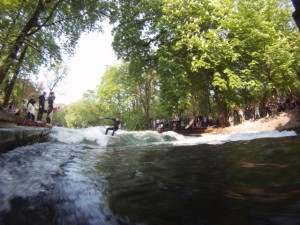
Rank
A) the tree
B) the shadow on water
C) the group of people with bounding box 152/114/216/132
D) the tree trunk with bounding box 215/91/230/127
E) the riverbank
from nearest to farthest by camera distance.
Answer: the shadow on water < the tree < the riverbank < the tree trunk with bounding box 215/91/230/127 < the group of people with bounding box 152/114/216/132

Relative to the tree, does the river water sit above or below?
below

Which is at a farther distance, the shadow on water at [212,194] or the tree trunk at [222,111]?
the tree trunk at [222,111]

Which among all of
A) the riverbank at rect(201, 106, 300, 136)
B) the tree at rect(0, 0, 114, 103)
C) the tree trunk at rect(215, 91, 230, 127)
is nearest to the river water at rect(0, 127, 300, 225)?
the tree at rect(0, 0, 114, 103)

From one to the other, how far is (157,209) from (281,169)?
8.88 ft

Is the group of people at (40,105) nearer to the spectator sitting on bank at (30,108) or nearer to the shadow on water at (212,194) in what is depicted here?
the spectator sitting on bank at (30,108)

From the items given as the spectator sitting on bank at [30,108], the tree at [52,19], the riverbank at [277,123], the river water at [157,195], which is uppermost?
the tree at [52,19]

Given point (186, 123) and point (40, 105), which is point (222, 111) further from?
point (40, 105)

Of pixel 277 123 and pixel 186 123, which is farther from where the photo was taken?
pixel 186 123

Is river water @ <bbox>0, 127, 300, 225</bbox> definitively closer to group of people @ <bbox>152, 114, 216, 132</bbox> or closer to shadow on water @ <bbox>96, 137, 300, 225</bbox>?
shadow on water @ <bbox>96, 137, 300, 225</bbox>

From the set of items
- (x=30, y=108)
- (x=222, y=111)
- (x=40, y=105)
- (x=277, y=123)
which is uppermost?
(x=222, y=111)

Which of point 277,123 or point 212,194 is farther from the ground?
point 277,123

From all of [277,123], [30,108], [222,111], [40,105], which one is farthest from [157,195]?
[222,111]

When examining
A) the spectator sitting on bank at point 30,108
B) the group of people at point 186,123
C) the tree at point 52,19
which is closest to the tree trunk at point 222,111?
the group of people at point 186,123

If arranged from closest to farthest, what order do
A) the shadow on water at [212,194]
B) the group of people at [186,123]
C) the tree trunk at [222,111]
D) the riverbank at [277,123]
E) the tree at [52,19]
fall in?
the shadow on water at [212,194], the tree at [52,19], the riverbank at [277,123], the tree trunk at [222,111], the group of people at [186,123]
